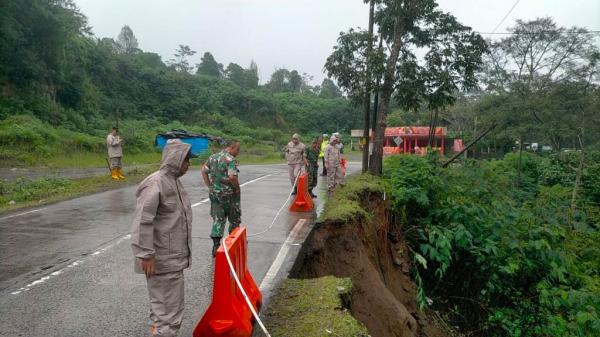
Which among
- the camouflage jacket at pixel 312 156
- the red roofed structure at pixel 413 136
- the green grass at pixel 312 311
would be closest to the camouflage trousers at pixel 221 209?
the green grass at pixel 312 311

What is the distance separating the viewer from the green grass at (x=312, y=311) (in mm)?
4273

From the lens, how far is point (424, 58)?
16.8 m

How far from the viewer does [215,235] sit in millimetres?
6930

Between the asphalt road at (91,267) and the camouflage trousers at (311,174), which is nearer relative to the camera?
the asphalt road at (91,267)

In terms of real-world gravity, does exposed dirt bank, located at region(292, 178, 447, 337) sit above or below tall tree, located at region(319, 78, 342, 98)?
below

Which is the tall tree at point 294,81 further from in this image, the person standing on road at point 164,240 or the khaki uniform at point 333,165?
the person standing on road at point 164,240

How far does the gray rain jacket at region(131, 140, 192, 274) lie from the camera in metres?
3.75

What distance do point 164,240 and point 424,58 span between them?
577 inches

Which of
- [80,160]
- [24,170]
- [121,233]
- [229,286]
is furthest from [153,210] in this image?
[80,160]

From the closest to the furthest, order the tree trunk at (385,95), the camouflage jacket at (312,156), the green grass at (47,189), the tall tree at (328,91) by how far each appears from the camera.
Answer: the green grass at (47,189) → the camouflage jacket at (312,156) → the tree trunk at (385,95) → the tall tree at (328,91)

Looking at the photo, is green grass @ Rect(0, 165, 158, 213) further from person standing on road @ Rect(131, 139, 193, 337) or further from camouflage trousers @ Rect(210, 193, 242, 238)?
person standing on road @ Rect(131, 139, 193, 337)

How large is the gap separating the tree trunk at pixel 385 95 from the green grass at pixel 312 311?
11587 millimetres

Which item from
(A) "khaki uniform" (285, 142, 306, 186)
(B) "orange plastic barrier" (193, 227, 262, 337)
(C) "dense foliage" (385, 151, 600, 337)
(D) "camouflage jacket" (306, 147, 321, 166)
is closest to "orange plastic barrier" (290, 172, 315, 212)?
(A) "khaki uniform" (285, 142, 306, 186)

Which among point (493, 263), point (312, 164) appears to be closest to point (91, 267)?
point (493, 263)
